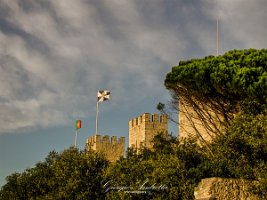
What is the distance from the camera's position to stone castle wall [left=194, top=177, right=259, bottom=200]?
55.8ft

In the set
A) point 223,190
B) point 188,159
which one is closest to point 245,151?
point 223,190

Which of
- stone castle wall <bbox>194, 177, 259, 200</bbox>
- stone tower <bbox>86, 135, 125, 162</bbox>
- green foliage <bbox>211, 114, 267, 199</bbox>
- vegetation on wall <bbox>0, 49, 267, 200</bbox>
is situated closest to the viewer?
stone castle wall <bbox>194, 177, 259, 200</bbox>

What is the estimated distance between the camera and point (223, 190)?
17234 millimetres

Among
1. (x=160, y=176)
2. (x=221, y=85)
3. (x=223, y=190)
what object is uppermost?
(x=221, y=85)

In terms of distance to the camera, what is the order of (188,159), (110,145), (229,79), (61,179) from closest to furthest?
(188,159) < (61,179) < (229,79) < (110,145)

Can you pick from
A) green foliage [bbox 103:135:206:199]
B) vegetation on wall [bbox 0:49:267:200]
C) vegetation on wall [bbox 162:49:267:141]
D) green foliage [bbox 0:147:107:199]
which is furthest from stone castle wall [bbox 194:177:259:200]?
green foliage [bbox 0:147:107:199]

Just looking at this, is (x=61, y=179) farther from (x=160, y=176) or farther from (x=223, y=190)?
(x=223, y=190)

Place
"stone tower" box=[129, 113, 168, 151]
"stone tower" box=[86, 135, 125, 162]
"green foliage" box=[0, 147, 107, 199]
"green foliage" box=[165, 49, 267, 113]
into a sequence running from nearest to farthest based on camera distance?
1. "green foliage" box=[0, 147, 107, 199]
2. "green foliage" box=[165, 49, 267, 113]
3. "stone tower" box=[129, 113, 168, 151]
4. "stone tower" box=[86, 135, 125, 162]

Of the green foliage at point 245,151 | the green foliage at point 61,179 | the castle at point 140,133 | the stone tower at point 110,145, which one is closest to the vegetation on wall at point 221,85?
the green foliage at point 245,151

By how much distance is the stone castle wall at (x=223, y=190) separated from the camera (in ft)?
55.8

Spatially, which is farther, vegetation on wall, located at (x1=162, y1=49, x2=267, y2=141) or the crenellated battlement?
the crenellated battlement

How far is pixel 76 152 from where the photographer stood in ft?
80.1

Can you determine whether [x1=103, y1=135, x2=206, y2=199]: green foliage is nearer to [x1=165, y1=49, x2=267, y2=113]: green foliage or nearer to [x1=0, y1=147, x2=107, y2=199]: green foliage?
[x1=0, y1=147, x2=107, y2=199]: green foliage

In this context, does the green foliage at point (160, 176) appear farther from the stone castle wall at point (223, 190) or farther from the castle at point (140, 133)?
the castle at point (140, 133)
